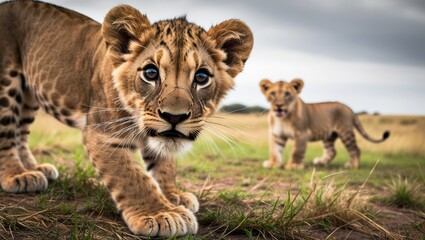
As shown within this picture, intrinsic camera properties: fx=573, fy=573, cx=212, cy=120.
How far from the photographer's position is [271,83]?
30.5 feet

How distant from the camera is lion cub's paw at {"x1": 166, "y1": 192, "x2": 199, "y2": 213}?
173 inches

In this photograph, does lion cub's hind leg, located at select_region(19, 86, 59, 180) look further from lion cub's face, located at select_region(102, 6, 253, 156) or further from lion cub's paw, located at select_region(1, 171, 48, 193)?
lion cub's face, located at select_region(102, 6, 253, 156)

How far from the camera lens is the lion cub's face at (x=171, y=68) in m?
3.43

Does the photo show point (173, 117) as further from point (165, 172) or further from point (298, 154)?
point (298, 154)

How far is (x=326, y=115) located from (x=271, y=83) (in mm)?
1610

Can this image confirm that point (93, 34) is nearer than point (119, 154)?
No

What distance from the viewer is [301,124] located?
9.60 metres

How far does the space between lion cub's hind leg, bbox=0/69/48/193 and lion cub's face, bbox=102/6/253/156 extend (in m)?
1.51

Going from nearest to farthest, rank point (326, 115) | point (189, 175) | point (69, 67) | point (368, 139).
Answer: point (69, 67) → point (189, 175) → point (326, 115) → point (368, 139)

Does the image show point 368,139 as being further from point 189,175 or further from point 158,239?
point 158,239

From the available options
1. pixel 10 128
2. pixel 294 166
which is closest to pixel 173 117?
pixel 10 128

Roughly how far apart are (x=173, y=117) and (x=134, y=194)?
2.61ft

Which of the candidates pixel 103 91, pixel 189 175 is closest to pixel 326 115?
pixel 189 175

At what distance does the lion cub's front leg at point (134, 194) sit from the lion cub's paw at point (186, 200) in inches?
20.1
